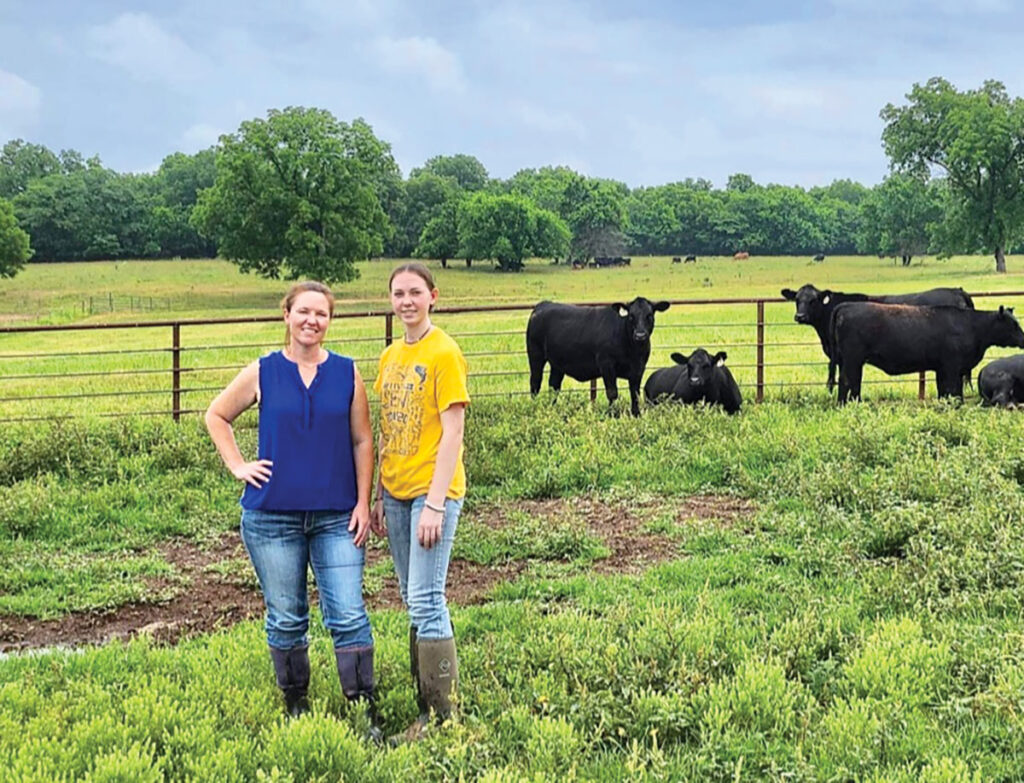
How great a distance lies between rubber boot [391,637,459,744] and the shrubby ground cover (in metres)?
0.13

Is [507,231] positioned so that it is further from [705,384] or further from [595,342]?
[705,384]

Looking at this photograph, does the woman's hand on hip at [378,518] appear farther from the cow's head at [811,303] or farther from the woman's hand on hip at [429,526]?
the cow's head at [811,303]

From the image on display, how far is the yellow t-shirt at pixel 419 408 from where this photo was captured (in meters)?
3.59

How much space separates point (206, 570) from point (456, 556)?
172 centimetres

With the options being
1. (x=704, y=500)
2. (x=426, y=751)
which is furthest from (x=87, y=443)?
(x=426, y=751)

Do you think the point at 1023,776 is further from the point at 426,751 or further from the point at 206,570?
the point at 206,570

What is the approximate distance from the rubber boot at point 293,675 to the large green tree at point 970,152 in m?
55.3

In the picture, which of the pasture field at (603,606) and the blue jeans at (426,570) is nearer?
the pasture field at (603,606)

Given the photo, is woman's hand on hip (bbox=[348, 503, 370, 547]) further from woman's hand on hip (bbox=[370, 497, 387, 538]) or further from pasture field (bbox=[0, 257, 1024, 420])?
pasture field (bbox=[0, 257, 1024, 420])

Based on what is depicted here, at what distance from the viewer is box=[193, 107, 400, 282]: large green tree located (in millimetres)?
47094

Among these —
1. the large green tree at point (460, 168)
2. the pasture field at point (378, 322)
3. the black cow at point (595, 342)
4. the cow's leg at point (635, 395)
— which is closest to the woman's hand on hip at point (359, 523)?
the pasture field at point (378, 322)

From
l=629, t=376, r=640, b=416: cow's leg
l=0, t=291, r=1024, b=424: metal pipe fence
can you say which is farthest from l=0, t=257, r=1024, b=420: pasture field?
l=629, t=376, r=640, b=416: cow's leg

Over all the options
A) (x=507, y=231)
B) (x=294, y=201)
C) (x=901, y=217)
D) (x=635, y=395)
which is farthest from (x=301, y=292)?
(x=901, y=217)

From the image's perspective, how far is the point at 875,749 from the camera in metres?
3.32
